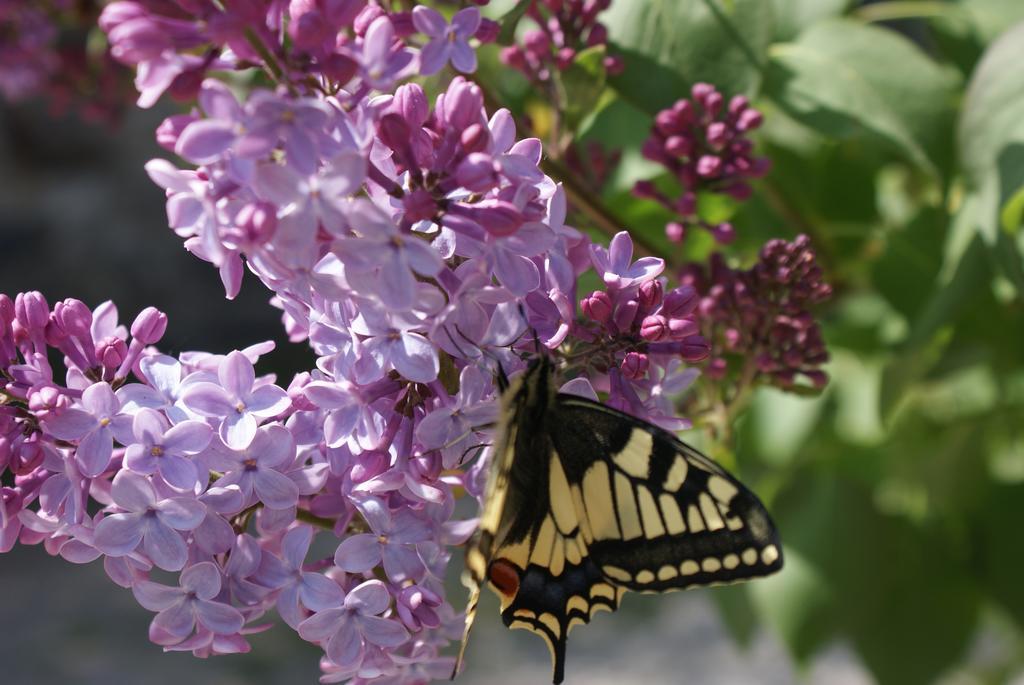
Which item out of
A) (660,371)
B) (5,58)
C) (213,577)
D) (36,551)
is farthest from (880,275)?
(36,551)

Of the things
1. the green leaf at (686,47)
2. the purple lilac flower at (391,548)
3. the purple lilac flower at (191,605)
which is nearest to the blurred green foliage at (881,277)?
the green leaf at (686,47)

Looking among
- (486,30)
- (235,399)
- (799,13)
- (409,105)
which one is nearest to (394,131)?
(409,105)

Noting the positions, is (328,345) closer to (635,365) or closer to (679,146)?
(635,365)

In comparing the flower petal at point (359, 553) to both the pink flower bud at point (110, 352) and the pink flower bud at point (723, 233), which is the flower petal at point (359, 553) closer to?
the pink flower bud at point (110, 352)

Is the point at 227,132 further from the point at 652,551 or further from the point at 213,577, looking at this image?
the point at 652,551

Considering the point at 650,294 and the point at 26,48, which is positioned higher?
the point at 650,294

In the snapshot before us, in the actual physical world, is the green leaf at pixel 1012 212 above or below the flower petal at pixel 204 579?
above

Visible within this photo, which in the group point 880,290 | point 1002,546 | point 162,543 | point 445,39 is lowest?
point 1002,546
